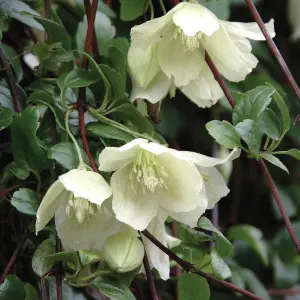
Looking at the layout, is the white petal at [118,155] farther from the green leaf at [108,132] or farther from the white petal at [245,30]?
the white petal at [245,30]

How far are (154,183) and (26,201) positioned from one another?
98mm

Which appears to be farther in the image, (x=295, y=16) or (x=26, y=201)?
(x=295, y=16)

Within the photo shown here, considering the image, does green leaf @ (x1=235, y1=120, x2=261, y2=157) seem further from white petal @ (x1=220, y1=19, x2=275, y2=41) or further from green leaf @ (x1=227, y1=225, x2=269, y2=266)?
green leaf @ (x1=227, y1=225, x2=269, y2=266)

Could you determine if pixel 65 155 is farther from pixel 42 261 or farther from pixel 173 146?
pixel 173 146

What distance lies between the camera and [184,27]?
18.2 inches

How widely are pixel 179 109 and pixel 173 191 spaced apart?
51cm

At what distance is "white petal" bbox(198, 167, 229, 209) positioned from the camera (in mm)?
489

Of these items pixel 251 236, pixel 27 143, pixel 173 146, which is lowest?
pixel 251 236

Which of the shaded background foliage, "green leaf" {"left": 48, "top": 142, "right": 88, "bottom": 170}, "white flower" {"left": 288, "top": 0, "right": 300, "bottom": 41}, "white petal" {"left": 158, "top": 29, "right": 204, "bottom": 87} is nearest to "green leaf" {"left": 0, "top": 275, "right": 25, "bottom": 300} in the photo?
the shaded background foliage

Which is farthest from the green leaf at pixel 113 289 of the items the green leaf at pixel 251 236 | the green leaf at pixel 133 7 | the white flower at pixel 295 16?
→ the white flower at pixel 295 16

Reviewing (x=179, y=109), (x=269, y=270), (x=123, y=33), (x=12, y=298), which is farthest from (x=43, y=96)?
(x=269, y=270)

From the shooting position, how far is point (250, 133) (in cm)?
45

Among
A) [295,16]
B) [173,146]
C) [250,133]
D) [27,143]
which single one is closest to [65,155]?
[27,143]

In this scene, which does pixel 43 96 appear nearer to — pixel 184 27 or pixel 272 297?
pixel 184 27
